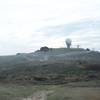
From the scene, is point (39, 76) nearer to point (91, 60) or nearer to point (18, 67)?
point (18, 67)

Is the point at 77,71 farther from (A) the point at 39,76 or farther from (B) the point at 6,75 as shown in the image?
(B) the point at 6,75

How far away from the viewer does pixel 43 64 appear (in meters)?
48.5

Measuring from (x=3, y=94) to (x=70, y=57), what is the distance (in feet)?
94.0

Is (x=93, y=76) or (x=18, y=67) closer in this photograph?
(x=93, y=76)

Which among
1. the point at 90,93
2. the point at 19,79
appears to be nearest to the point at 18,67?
the point at 19,79

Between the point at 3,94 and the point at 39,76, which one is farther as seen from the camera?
the point at 39,76

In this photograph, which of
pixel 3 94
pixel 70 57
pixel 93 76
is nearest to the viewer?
pixel 3 94

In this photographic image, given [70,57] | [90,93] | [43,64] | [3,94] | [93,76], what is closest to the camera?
[90,93]

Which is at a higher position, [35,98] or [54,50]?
[54,50]

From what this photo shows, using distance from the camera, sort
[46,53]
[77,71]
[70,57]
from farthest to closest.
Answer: [46,53] < [70,57] < [77,71]

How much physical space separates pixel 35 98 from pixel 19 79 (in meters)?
16.4

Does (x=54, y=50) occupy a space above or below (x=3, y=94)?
above

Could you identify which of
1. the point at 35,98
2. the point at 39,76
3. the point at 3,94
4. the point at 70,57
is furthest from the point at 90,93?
the point at 70,57

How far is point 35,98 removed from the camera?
2562 cm
